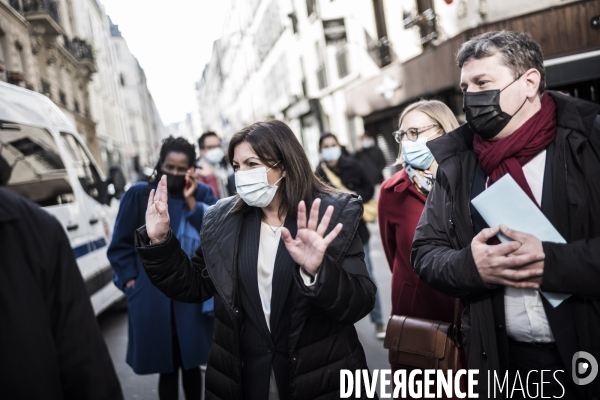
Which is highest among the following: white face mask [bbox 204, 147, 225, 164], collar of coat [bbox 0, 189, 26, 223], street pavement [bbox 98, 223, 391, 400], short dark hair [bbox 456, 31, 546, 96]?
white face mask [bbox 204, 147, 225, 164]

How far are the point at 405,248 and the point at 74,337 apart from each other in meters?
2.03

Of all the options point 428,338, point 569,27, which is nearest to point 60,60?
point 569,27

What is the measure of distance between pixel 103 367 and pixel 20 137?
375cm

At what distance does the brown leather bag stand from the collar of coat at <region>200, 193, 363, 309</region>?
27.7 inches

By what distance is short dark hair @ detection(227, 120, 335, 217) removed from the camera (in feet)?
7.98

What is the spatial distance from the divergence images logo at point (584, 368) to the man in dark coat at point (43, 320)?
1535 mm

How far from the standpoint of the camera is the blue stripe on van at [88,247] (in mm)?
5301

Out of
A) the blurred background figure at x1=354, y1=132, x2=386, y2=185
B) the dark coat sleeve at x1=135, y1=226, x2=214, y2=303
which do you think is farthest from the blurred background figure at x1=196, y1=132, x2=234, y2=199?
the blurred background figure at x1=354, y1=132, x2=386, y2=185

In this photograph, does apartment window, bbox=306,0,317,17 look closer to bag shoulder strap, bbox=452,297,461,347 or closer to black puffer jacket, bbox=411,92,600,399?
bag shoulder strap, bbox=452,297,461,347

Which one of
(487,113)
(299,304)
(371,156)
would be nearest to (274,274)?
(299,304)

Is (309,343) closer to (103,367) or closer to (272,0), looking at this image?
(103,367)

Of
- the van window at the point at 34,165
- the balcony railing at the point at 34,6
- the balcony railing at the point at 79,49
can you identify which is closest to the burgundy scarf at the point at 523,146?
the van window at the point at 34,165

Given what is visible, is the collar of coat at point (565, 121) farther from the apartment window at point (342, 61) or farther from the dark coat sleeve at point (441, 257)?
the apartment window at point (342, 61)

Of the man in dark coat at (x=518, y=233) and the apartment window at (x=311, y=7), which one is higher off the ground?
the apartment window at (x=311, y=7)
